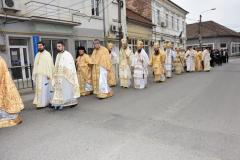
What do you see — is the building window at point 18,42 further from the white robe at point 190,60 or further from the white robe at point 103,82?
the white robe at point 190,60

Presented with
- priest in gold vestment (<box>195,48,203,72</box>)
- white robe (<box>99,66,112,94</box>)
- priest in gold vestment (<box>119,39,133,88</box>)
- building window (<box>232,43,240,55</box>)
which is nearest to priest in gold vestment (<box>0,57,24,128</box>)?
white robe (<box>99,66,112,94</box>)

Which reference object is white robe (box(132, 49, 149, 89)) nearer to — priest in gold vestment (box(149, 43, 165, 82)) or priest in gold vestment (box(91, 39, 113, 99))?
priest in gold vestment (box(149, 43, 165, 82))

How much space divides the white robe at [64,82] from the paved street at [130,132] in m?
0.39

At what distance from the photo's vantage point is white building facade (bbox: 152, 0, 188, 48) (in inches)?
1287

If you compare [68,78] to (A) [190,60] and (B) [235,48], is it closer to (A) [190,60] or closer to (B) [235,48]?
(A) [190,60]

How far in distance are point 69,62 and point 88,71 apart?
269 cm

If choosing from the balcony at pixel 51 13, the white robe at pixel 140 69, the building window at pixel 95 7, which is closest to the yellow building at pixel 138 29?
the building window at pixel 95 7

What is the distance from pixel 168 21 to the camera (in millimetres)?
37250

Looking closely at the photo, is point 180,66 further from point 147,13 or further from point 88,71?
point 147,13

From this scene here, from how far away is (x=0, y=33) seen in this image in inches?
523

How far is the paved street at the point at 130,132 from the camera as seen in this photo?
14.3 feet

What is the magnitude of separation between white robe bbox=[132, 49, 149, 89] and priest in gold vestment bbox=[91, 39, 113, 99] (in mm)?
2420

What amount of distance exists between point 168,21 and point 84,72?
2884cm

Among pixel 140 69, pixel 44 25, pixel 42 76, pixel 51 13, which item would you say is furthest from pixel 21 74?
pixel 42 76
